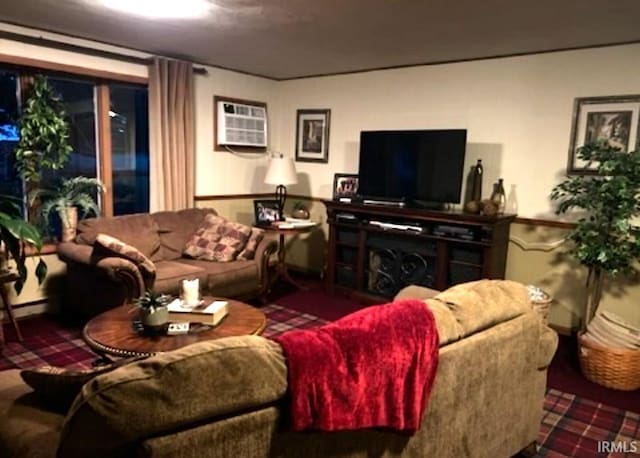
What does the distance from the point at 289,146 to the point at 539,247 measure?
9.82 feet

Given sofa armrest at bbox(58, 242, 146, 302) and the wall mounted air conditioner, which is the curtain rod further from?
sofa armrest at bbox(58, 242, 146, 302)

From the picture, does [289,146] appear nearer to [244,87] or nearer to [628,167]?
[244,87]

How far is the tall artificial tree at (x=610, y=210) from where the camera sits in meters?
2.96

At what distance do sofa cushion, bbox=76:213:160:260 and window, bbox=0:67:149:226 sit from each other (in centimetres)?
45

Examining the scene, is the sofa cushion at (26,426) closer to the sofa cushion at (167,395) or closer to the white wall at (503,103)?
the sofa cushion at (167,395)

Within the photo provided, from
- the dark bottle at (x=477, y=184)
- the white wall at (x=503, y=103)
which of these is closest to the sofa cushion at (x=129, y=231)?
the white wall at (x=503, y=103)

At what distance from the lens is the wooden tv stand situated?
3789 millimetres

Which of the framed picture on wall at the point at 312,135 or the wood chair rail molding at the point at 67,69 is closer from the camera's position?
the wood chair rail molding at the point at 67,69

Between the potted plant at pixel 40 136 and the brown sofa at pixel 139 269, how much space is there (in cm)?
53

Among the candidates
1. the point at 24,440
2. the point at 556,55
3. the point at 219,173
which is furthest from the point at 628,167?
the point at 219,173

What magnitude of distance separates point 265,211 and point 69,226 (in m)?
1.88

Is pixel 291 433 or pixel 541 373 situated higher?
pixel 291 433

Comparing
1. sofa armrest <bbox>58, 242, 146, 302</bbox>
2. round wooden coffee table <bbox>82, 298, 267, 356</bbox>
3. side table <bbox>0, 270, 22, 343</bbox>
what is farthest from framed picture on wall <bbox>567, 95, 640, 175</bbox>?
side table <bbox>0, 270, 22, 343</bbox>

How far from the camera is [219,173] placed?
5.12m
